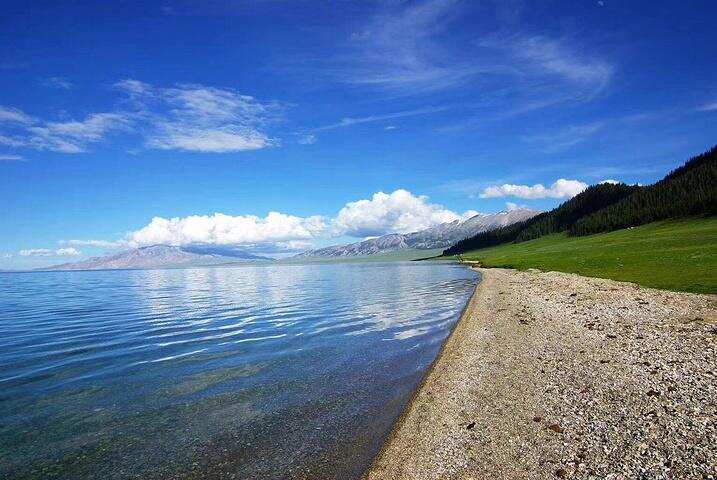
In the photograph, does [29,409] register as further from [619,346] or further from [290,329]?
[619,346]

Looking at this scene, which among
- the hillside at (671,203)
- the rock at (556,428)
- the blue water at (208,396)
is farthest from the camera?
the hillside at (671,203)

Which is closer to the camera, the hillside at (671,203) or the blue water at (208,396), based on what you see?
the blue water at (208,396)

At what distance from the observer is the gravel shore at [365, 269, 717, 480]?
10828 mm

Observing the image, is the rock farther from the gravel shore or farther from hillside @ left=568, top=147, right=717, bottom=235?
hillside @ left=568, top=147, right=717, bottom=235

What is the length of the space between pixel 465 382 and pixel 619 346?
9.03m

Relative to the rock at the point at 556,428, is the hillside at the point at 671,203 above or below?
above

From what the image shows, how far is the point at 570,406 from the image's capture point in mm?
14320

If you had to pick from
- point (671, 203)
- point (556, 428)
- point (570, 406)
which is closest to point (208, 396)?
point (556, 428)

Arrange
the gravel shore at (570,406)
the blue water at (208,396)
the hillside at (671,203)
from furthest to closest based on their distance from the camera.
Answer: the hillside at (671,203)
the blue water at (208,396)
the gravel shore at (570,406)

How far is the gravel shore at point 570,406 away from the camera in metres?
10.8

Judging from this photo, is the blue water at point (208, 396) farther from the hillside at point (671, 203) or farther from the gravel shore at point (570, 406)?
the hillside at point (671, 203)

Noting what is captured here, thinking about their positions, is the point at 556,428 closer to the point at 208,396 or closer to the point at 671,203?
the point at 208,396

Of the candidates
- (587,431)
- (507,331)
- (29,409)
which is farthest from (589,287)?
(29,409)

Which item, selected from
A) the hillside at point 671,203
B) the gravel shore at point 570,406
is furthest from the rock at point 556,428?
the hillside at point 671,203
